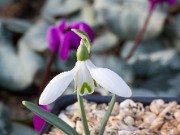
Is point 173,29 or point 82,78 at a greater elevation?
point 82,78

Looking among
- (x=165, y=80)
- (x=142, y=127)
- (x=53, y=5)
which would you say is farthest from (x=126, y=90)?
(x=53, y=5)

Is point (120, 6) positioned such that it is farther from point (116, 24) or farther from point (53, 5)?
point (53, 5)

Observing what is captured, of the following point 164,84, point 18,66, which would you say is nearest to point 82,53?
point 164,84

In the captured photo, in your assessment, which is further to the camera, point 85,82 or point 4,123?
point 4,123

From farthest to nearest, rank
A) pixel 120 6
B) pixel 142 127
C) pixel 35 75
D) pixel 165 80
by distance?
pixel 120 6 → pixel 35 75 → pixel 165 80 → pixel 142 127

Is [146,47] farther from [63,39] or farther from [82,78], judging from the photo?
[82,78]

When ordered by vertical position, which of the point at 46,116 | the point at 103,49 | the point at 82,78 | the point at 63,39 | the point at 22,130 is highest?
the point at 82,78

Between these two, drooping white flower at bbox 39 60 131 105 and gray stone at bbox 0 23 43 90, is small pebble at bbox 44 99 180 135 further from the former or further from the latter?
gray stone at bbox 0 23 43 90
